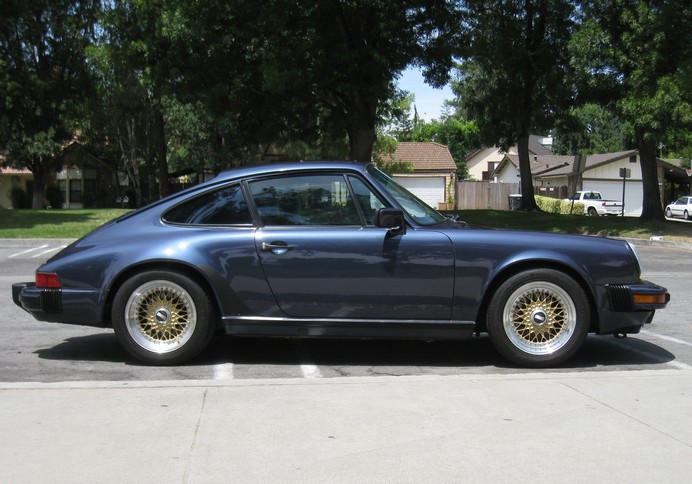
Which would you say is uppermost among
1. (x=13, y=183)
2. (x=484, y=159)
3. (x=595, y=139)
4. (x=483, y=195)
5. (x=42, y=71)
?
(x=595, y=139)

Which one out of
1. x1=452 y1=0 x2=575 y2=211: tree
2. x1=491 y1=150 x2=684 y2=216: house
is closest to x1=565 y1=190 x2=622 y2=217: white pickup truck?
x1=491 y1=150 x2=684 y2=216: house

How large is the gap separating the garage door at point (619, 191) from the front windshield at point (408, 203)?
48679 millimetres

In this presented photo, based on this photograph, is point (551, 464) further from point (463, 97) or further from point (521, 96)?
point (463, 97)

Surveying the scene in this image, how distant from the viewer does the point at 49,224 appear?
71.8 feet

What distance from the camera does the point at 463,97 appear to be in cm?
3288

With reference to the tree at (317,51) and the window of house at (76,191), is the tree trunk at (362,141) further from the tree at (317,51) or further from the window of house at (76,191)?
the window of house at (76,191)

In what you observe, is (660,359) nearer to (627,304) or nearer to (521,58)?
(627,304)

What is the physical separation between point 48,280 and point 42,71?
33392mm

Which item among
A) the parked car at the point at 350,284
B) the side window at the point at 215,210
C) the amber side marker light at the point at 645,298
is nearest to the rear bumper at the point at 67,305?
the parked car at the point at 350,284

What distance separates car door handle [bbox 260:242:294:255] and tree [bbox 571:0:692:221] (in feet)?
52.3

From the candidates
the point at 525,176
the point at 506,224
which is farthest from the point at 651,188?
the point at 525,176

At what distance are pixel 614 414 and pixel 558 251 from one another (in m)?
1.39

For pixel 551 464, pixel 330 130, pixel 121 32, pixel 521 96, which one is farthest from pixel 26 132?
pixel 551 464

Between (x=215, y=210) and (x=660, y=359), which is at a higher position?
(x=215, y=210)
